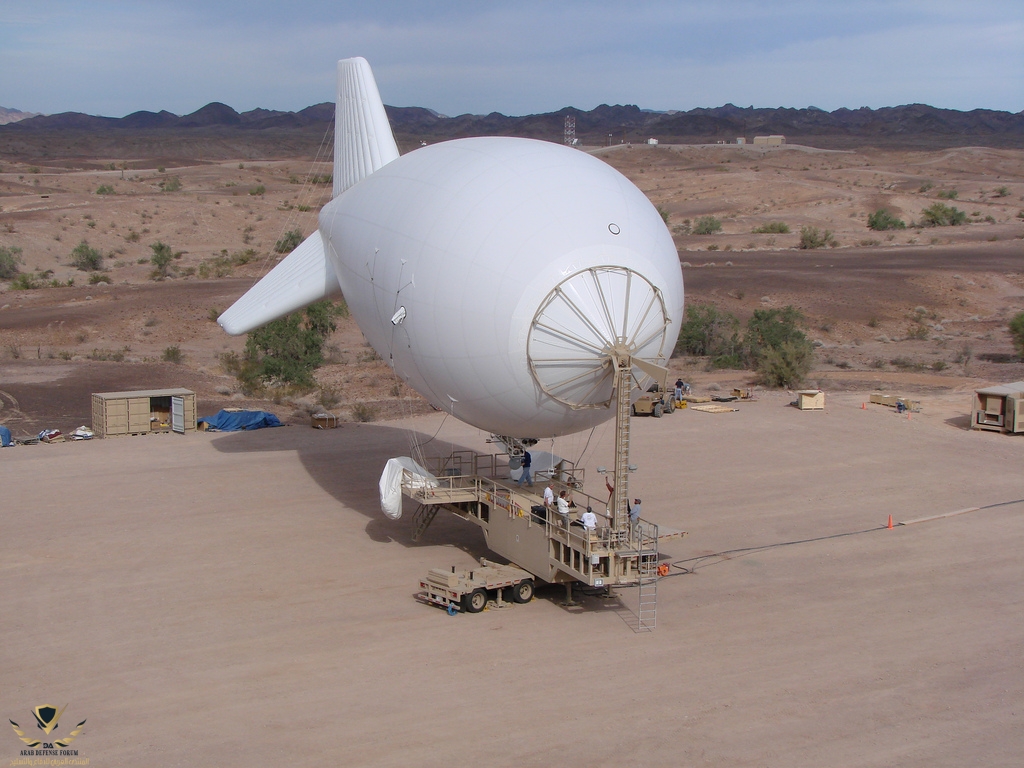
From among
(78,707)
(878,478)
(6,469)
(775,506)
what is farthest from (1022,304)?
(78,707)

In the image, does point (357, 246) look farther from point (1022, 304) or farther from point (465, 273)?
point (1022, 304)

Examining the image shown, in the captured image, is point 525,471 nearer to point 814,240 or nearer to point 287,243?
point 287,243

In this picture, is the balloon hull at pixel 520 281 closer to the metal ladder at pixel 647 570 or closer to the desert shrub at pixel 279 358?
the metal ladder at pixel 647 570

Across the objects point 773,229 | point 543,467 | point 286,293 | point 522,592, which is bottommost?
point 522,592

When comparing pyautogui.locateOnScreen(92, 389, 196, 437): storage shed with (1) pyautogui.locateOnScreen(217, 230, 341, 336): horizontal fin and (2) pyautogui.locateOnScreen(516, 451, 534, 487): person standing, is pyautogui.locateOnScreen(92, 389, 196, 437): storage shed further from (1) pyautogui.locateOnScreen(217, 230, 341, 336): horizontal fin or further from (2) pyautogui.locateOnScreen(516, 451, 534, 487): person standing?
(2) pyautogui.locateOnScreen(516, 451, 534, 487): person standing

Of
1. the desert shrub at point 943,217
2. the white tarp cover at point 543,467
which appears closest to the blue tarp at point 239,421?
the white tarp cover at point 543,467

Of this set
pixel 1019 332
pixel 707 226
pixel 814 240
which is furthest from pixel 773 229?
pixel 1019 332

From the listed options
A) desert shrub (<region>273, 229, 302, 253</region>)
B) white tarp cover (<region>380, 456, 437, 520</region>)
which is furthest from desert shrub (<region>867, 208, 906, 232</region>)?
white tarp cover (<region>380, 456, 437, 520</region>)

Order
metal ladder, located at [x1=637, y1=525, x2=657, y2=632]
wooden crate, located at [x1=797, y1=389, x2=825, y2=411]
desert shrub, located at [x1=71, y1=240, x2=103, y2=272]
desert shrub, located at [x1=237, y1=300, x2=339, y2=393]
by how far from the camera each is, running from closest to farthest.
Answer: metal ladder, located at [x1=637, y1=525, x2=657, y2=632] → wooden crate, located at [x1=797, y1=389, x2=825, y2=411] → desert shrub, located at [x1=237, y1=300, x2=339, y2=393] → desert shrub, located at [x1=71, y1=240, x2=103, y2=272]
